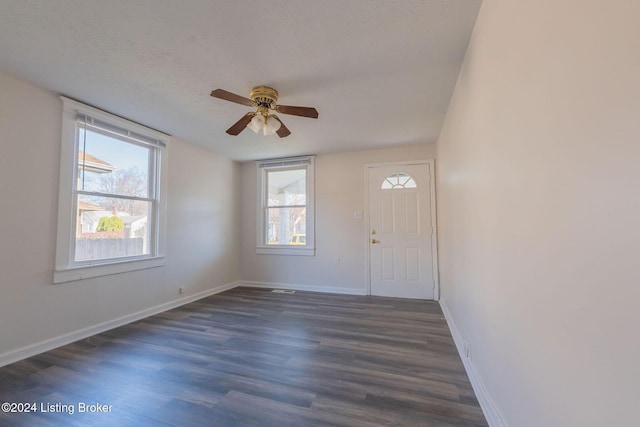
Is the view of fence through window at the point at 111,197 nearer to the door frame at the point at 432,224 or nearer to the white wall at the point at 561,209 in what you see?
the door frame at the point at 432,224

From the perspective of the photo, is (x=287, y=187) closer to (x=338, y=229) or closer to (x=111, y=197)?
(x=338, y=229)

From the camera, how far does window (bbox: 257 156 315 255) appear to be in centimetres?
460

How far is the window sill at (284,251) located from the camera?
456cm

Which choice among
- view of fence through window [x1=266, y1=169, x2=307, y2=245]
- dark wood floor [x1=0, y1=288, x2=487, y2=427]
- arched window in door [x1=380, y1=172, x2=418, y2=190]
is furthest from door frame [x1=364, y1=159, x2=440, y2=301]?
view of fence through window [x1=266, y1=169, x2=307, y2=245]

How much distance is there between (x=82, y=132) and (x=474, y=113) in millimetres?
3624

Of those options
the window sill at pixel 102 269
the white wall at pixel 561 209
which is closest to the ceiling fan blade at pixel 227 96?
the white wall at pixel 561 209

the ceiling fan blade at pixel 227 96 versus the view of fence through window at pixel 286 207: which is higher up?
the ceiling fan blade at pixel 227 96

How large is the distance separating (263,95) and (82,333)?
2.98m

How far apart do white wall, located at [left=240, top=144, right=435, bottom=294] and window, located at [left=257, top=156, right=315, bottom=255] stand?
0.15 m

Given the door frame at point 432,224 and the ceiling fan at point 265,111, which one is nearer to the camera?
the ceiling fan at point 265,111

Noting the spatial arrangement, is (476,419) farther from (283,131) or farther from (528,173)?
(283,131)

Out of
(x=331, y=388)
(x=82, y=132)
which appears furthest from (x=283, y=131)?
(x=331, y=388)

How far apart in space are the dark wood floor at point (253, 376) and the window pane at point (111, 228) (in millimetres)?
881

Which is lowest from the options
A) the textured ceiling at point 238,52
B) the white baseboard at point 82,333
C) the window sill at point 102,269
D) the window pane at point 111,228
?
the white baseboard at point 82,333
